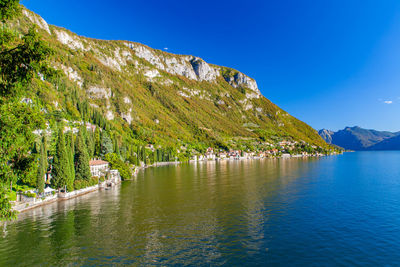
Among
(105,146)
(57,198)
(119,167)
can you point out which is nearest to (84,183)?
(57,198)

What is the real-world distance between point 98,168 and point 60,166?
2474cm

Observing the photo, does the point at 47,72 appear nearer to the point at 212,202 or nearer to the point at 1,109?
the point at 1,109

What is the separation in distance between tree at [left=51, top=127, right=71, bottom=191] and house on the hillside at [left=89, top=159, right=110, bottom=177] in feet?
63.5

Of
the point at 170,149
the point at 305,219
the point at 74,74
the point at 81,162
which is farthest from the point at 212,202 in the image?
the point at 74,74

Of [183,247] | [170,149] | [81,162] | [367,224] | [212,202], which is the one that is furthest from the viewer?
[170,149]

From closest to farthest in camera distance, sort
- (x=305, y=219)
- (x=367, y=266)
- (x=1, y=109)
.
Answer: (x=1, y=109) < (x=367, y=266) < (x=305, y=219)

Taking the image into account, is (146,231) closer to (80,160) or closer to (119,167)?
(80,160)

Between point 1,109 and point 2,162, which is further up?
point 1,109

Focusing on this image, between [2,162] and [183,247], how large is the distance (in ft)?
63.2

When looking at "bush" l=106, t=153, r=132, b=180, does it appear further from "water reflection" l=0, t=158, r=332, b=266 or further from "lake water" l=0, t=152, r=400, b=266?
"lake water" l=0, t=152, r=400, b=266

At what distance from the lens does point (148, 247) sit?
25172mm

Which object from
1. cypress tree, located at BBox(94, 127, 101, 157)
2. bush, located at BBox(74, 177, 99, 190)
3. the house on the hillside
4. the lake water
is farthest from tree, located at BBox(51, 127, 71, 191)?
cypress tree, located at BBox(94, 127, 101, 157)

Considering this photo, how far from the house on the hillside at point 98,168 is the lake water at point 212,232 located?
2371 centimetres

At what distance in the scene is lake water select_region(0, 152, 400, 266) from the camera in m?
22.6
